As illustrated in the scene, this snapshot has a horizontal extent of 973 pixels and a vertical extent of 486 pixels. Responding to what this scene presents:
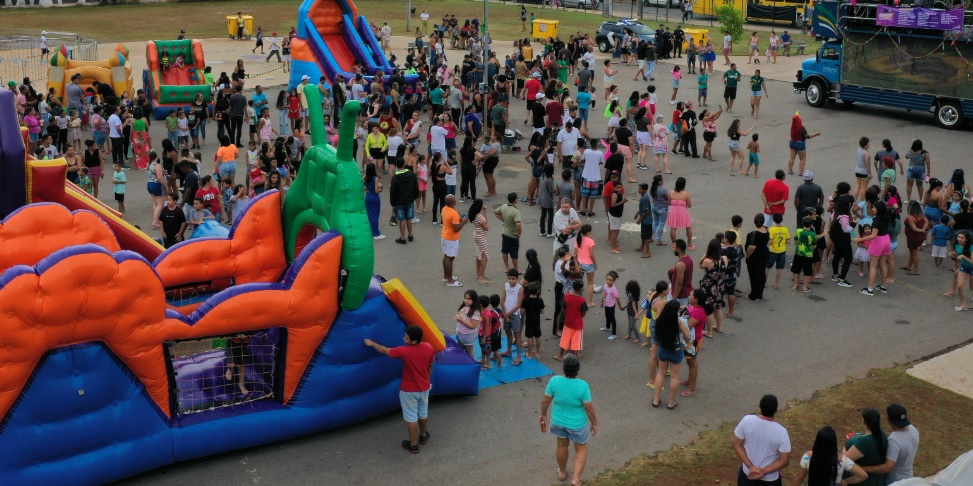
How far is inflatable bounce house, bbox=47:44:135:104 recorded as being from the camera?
24859mm

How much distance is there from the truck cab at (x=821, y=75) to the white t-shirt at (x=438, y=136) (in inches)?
491

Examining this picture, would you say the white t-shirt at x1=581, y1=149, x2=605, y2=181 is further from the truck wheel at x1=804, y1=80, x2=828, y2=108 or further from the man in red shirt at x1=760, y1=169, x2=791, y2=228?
the truck wheel at x1=804, y1=80, x2=828, y2=108

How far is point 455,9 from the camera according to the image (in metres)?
51.6

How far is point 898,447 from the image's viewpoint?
28.0 feet

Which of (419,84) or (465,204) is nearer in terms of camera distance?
(465,204)

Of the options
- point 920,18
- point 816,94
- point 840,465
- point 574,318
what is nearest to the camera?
point 840,465

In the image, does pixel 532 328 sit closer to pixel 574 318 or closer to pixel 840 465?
pixel 574 318

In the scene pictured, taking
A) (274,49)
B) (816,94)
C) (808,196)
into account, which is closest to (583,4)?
(274,49)

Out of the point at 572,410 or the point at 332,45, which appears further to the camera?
the point at 332,45

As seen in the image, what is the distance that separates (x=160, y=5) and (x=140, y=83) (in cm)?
2290

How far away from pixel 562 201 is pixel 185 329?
7.02 meters

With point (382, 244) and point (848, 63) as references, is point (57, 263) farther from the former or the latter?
point (848, 63)

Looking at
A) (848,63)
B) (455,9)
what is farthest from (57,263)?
(455,9)

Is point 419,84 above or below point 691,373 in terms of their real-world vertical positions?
above
